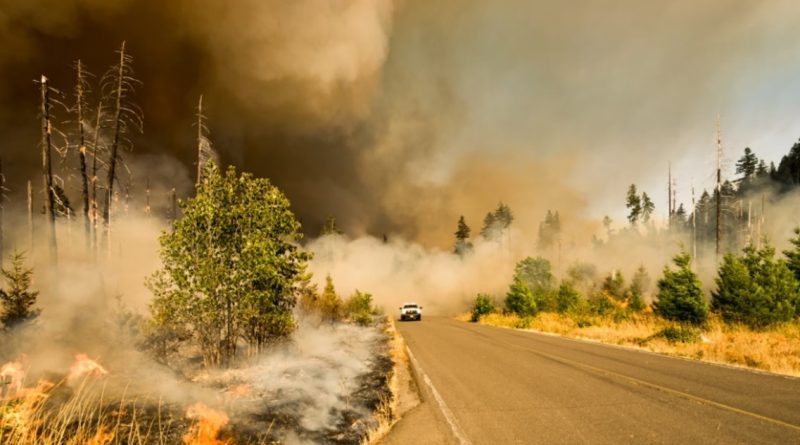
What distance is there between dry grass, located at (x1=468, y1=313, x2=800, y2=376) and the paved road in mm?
1337

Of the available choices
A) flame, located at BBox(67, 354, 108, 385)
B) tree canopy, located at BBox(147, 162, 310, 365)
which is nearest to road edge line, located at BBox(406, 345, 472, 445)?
tree canopy, located at BBox(147, 162, 310, 365)

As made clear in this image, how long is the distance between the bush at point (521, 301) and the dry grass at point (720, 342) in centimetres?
1380

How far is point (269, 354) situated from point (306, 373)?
2548 mm

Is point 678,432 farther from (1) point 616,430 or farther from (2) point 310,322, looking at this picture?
(2) point 310,322

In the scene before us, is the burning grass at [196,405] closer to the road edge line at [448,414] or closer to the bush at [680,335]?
the road edge line at [448,414]

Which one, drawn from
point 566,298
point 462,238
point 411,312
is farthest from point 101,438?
point 462,238

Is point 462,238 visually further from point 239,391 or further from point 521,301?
point 239,391

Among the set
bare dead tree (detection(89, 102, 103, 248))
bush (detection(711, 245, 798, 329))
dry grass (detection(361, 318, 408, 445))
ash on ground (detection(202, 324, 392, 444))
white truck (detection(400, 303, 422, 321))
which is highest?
bare dead tree (detection(89, 102, 103, 248))

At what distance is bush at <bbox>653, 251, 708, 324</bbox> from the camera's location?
65.4 feet

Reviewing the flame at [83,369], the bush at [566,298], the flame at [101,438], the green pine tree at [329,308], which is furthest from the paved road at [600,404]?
the bush at [566,298]

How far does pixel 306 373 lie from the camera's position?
12.3 metres

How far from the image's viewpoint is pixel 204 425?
25.3ft

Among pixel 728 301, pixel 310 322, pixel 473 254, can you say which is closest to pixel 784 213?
pixel 473 254

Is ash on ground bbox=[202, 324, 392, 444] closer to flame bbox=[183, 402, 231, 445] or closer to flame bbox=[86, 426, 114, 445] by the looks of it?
flame bbox=[183, 402, 231, 445]
